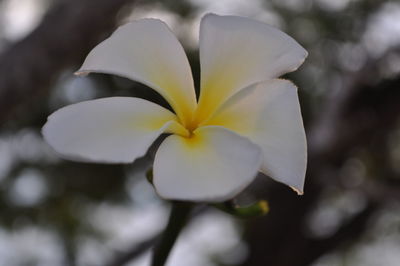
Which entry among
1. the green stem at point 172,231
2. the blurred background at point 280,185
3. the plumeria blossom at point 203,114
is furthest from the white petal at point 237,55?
the blurred background at point 280,185

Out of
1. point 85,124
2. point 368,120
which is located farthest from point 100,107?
point 368,120

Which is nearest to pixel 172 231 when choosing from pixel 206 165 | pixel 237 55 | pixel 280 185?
pixel 206 165

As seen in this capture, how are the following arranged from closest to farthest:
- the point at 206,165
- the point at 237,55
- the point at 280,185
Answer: the point at 206,165 → the point at 237,55 → the point at 280,185

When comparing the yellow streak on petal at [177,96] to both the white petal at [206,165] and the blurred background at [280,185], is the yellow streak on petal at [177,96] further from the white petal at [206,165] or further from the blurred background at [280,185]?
the blurred background at [280,185]

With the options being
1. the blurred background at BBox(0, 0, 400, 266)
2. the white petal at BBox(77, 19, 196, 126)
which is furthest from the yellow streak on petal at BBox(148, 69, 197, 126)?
the blurred background at BBox(0, 0, 400, 266)

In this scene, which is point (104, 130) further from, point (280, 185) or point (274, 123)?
point (280, 185)

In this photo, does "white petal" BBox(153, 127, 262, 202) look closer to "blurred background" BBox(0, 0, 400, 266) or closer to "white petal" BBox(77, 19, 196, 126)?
"white petal" BBox(77, 19, 196, 126)

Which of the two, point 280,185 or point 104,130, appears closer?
point 104,130
